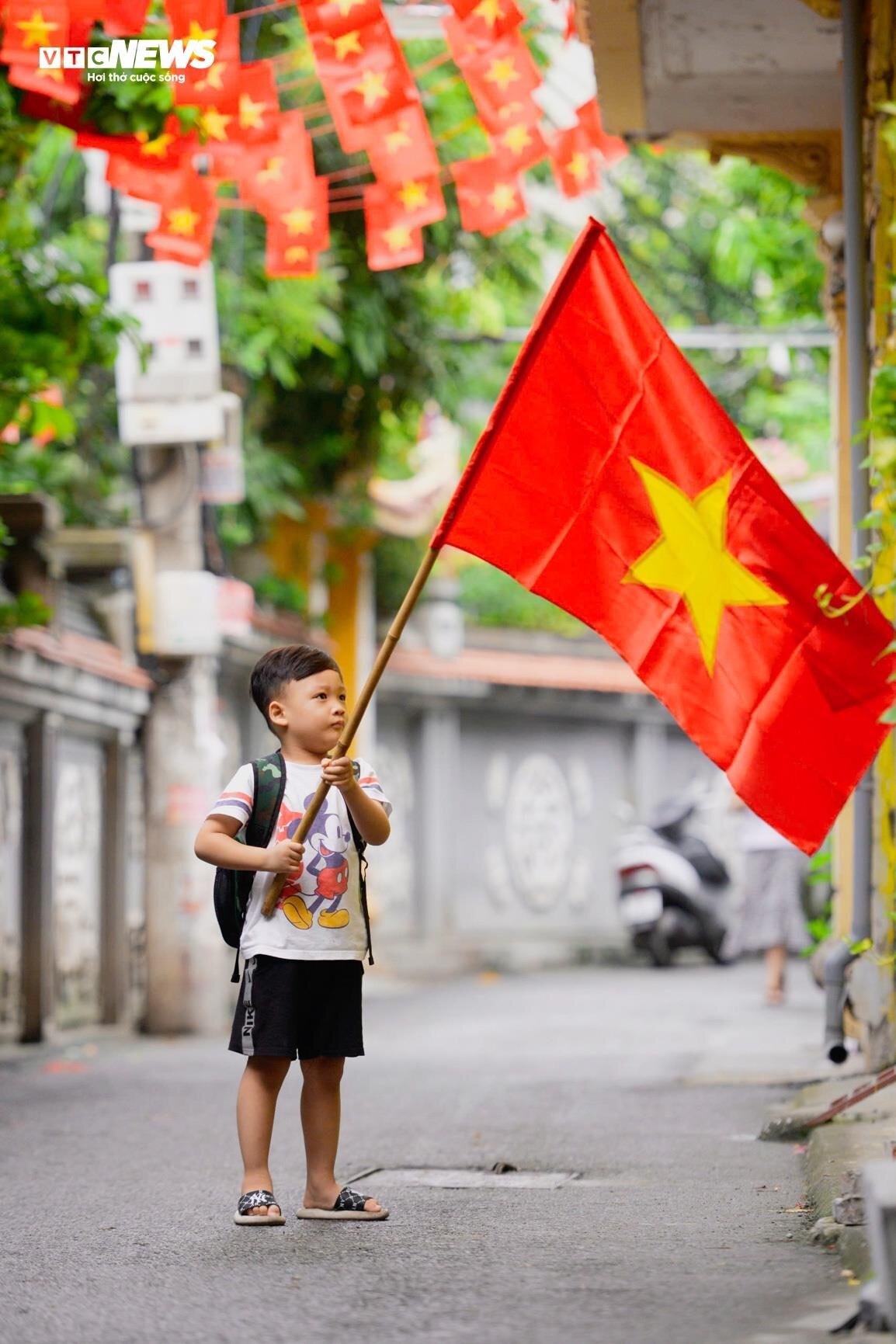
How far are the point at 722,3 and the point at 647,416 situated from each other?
11.0 feet

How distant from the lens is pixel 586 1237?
16.2ft

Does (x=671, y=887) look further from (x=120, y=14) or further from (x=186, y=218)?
(x=120, y=14)

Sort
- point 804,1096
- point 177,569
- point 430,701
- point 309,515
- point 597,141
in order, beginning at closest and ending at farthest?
point 804,1096, point 597,141, point 177,569, point 309,515, point 430,701

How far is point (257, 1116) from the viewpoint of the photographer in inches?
203

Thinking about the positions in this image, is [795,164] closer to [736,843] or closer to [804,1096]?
[804,1096]

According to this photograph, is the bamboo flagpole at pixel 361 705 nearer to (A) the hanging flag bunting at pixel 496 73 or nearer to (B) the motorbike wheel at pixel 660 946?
(A) the hanging flag bunting at pixel 496 73

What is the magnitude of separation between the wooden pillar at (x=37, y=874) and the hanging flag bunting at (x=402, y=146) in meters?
5.14

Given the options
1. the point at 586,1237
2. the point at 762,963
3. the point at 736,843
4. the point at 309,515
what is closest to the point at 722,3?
the point at 586,1237

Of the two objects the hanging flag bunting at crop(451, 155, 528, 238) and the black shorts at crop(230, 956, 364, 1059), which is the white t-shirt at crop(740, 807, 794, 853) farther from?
the black shorts at crop(230, 956, 364, 1059)

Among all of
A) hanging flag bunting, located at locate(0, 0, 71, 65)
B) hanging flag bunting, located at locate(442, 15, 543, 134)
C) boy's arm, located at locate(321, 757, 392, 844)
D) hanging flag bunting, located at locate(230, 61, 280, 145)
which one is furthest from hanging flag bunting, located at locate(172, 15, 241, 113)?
boy's arm, located at locate(321, 757, 392, 844)

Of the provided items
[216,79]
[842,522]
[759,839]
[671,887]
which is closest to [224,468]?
[759,839]

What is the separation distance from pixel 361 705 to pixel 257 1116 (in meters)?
1.18

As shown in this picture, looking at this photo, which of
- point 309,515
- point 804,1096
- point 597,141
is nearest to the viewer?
point 804,1096

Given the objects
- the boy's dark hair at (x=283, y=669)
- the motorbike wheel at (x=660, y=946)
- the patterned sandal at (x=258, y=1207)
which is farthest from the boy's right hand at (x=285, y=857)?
the motorbike wheel at (x=660, y=946)
